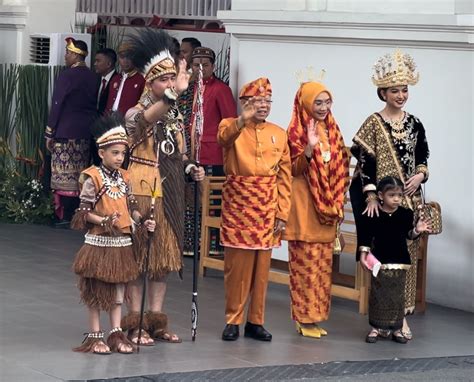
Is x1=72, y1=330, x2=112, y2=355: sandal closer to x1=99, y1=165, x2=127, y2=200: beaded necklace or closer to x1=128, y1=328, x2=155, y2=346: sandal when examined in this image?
→ x1=128, y1=328, x2=155, y2=346: sandal

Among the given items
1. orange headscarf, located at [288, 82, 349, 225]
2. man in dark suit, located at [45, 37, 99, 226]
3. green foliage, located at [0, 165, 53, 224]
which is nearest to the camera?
orange headscarf, located at [288, 82, 349, 225]

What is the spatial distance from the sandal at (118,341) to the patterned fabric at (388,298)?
1845mm

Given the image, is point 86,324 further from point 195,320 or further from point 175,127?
point 175,127

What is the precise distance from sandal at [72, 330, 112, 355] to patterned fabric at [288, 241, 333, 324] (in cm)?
160

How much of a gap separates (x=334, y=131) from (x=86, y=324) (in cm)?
223

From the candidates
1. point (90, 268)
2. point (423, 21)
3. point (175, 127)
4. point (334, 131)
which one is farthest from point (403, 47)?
point (90, 268)

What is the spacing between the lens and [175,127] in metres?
9.59

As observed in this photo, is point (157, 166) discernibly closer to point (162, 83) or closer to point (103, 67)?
point (162, 83)

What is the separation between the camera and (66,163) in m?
15.1

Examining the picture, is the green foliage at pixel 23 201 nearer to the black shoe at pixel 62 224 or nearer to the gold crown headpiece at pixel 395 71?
the black shoe at pixel 62 224

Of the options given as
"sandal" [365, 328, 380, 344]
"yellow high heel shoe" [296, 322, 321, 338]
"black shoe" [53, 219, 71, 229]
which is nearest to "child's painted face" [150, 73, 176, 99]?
"yellow high heel shoe" [296, 322, 321, 338]

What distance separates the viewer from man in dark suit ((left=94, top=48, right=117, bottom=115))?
15.2 m

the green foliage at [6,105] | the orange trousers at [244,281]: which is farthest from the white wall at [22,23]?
the orange trousers at [244,281]

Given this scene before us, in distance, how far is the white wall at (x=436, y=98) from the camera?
37.3 feet
